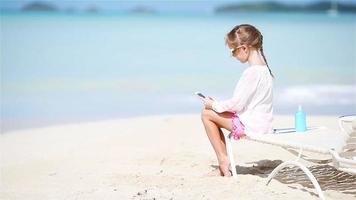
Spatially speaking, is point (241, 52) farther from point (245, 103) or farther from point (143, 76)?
point (143, 76)

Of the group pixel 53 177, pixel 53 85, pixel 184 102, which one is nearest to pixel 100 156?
pixel 53 177

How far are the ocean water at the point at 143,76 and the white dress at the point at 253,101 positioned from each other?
13.2ft

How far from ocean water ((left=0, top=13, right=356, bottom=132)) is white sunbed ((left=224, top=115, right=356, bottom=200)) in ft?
14.2

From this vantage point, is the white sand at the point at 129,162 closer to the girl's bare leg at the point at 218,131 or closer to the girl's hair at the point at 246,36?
the girl's bare leg at the point at 218,131

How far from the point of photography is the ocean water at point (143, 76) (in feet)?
33.2

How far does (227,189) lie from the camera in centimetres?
484

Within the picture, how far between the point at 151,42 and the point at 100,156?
1657cm

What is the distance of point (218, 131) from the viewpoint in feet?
17.4

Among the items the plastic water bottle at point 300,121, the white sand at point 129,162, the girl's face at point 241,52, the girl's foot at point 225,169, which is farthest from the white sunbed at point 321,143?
the girl's face at point 241,52

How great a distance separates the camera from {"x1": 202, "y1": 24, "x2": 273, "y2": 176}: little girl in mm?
5125

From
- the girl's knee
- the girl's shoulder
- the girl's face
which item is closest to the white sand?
the girl's knee

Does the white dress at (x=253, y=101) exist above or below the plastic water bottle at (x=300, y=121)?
above

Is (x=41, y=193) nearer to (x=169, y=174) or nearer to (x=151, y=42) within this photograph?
(x=169, y=174)

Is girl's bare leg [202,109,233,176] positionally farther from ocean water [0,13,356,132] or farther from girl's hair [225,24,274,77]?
ocean water [0,13,356,132]
